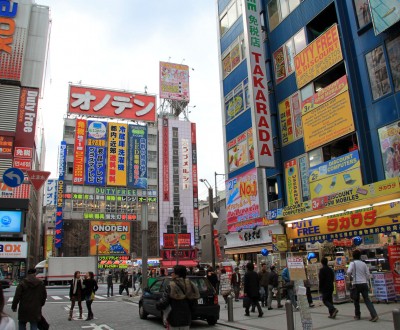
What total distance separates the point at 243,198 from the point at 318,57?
962cm

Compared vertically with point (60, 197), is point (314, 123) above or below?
below

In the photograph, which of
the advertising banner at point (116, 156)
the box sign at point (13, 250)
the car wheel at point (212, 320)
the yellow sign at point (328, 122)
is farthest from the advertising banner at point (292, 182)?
the advertising banner at point (116, 156)

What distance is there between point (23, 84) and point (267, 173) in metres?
43.6

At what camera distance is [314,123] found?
19.9 m

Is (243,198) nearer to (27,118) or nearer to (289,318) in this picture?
(289,318)

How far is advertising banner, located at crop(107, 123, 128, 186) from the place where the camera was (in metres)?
67.8

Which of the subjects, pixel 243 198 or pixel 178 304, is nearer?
pixel 178 304

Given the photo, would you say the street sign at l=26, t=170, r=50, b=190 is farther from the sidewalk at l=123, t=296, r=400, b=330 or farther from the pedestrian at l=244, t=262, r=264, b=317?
the pedestrian at l=244, t=262, r=264, b=317

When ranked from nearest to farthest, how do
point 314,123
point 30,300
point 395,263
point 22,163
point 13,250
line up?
point 30,300
point 395,263
point 314,123
point 13,250
point 22,163

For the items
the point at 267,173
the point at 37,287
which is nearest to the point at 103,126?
the point at 267,173

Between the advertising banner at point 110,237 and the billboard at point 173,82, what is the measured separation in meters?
26.1

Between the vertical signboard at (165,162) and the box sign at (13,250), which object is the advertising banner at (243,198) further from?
the vertical signboard at (165,162)

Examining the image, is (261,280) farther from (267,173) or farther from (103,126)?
(103,126)

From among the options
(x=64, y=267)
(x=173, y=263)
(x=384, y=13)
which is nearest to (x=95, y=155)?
(x=173, y=263)
